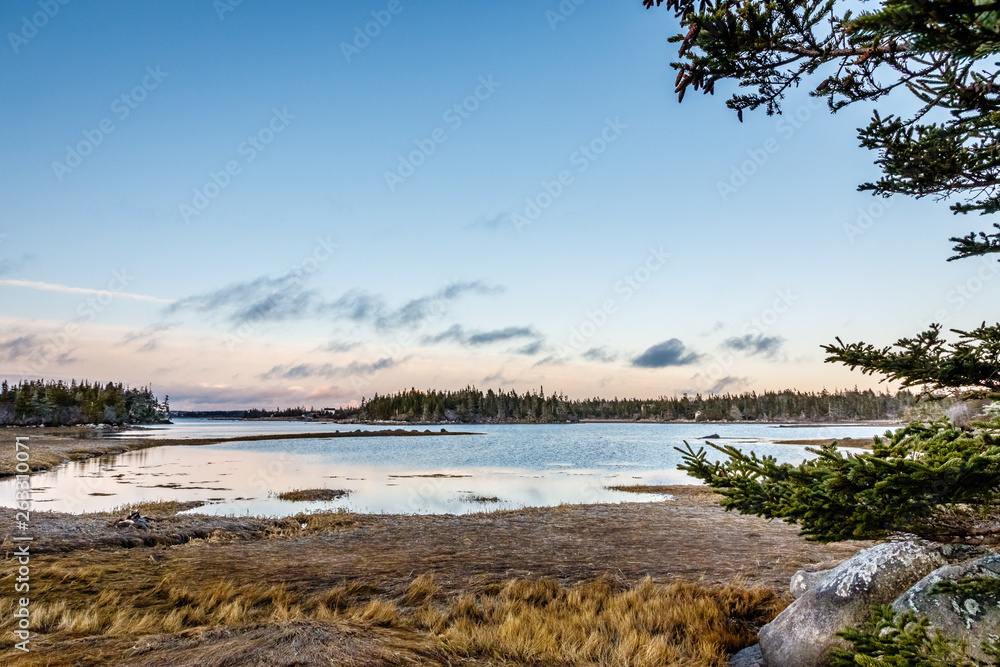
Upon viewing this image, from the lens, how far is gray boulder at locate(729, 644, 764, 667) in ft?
25.6

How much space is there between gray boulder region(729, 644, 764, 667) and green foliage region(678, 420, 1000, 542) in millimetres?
5433

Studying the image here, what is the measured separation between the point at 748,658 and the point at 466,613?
14.4 ft

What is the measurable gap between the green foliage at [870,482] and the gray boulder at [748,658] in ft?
17.8

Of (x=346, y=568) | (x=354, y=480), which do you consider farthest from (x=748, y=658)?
(x=354, y=480)

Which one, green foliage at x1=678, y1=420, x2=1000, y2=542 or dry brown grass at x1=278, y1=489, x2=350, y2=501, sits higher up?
green foliage at x1=678, y1=420, x2=1000, y2=542

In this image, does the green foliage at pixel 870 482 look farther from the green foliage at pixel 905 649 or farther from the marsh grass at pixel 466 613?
the marsh grass at pixel 466 613

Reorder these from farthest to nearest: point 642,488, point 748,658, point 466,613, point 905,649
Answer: point 642,488 < point 466,613 < point 748,658 < point 905,649

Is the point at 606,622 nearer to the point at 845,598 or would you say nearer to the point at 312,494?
the point at 845,598

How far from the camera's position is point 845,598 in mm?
7531

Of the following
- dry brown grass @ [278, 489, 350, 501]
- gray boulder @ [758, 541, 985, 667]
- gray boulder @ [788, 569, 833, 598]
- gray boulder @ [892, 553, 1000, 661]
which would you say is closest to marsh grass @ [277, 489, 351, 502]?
dry brown grass @ [278, 489, 350, 501]

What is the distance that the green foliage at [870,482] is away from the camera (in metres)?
3.10

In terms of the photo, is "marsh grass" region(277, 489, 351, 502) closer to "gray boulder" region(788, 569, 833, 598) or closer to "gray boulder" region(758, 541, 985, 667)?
"gray boulder" region(788, 569, 833, 598)

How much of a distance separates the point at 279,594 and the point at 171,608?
68.5 inches

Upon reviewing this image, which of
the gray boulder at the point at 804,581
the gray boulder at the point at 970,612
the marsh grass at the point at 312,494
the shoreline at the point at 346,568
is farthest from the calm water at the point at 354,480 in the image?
the gray boulder at the point at 970,612
